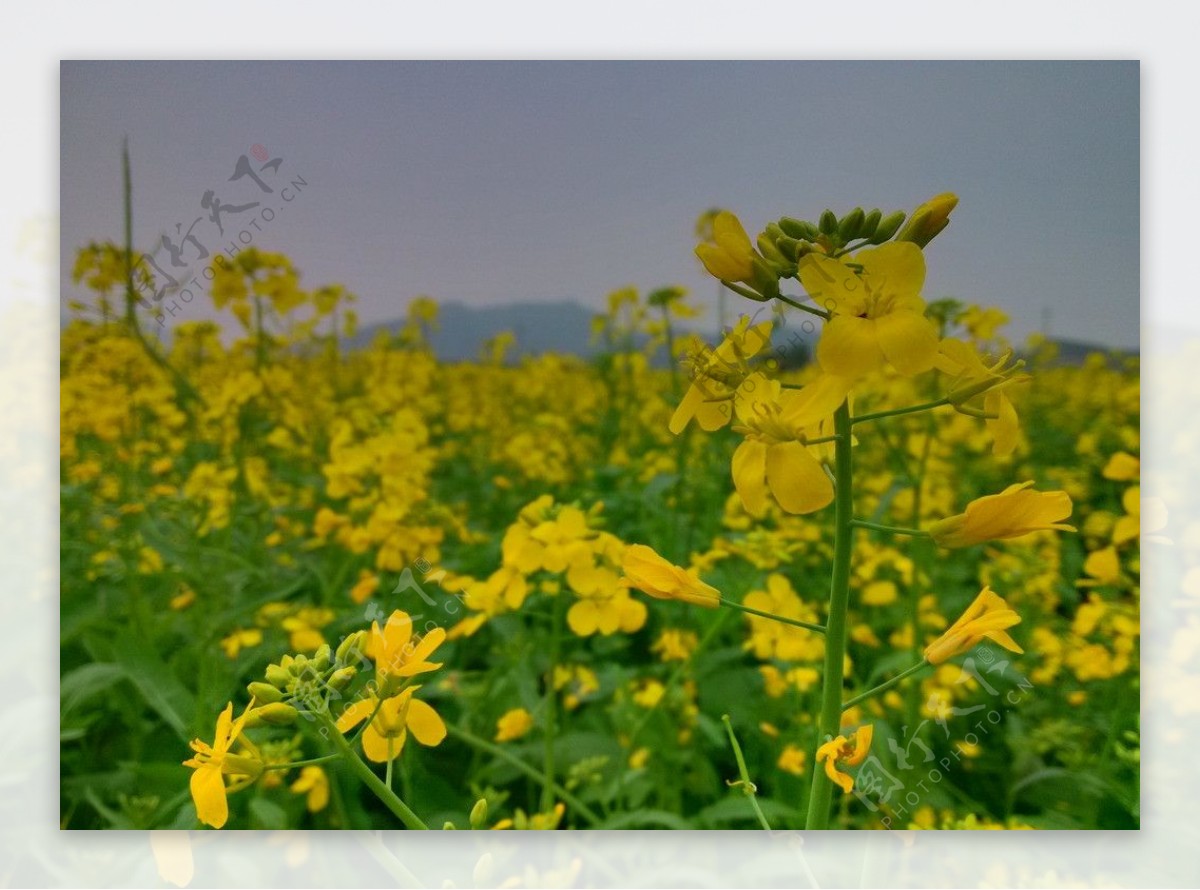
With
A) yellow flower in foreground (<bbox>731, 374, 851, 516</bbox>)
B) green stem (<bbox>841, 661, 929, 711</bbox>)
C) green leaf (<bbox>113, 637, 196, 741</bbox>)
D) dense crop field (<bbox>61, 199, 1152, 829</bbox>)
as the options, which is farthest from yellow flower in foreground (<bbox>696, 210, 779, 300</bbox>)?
green leaf (<bbox>113, 637, 196, 741</bbox>)

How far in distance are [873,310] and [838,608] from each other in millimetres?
310

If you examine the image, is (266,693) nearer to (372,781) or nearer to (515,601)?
(372,781)

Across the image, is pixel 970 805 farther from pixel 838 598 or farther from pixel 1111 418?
pixel 838 598

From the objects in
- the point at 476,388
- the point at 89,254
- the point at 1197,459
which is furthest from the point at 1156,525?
the point at 89,254

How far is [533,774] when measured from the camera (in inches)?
59.8

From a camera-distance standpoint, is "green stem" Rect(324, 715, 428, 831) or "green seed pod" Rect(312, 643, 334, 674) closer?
"green stem" Rect(324, 715, 428, 831)

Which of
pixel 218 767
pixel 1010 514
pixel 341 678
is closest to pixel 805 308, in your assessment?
pixel 1010 514

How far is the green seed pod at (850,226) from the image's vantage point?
1117 mm

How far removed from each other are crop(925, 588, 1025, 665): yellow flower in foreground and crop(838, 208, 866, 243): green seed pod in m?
0.43

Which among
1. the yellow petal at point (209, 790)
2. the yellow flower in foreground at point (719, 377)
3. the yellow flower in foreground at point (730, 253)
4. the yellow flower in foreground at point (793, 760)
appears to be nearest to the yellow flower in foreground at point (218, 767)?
the yellow petal at point (209, 790)

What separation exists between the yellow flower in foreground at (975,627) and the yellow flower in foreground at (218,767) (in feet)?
2.12

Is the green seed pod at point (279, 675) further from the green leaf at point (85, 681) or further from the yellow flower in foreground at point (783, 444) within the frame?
the green leaf at point (85, 681)

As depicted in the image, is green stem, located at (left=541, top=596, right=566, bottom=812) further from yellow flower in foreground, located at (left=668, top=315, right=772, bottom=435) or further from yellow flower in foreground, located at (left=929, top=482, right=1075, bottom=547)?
yellow flower in foreground, located at (left=929, top=482, right=1075, bottom=547)

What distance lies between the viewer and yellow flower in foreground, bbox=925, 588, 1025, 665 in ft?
2.96
